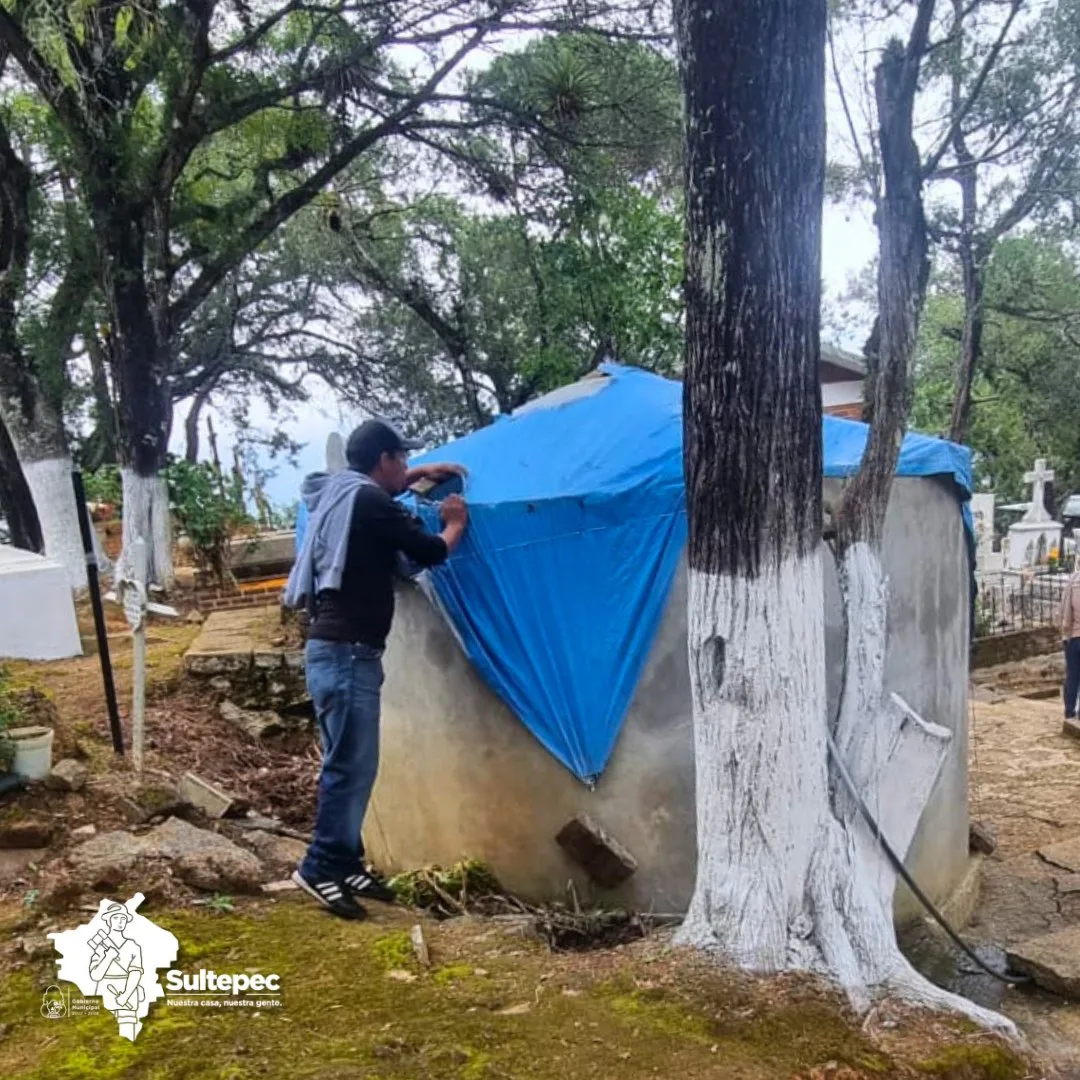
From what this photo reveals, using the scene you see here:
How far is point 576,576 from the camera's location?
13.9 ft

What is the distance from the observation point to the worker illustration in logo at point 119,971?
109 inches

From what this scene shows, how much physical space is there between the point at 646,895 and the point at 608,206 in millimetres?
8663

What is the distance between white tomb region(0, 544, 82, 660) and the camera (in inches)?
306

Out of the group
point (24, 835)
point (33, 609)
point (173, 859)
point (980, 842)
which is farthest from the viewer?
point (33, 609)

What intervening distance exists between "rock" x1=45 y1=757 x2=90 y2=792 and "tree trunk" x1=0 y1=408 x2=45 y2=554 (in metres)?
9.95

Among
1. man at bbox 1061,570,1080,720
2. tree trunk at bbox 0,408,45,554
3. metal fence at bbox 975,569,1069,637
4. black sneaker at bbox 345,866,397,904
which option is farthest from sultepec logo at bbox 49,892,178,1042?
tree trunk at bbox 0,408,45,554

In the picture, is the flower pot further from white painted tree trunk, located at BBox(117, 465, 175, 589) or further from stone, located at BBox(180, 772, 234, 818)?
white painted tree trunk, located at BBox(117, 465, 175, 589)

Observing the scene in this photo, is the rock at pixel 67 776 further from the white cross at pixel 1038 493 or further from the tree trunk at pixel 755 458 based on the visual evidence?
the white cross at pixel 1038 493

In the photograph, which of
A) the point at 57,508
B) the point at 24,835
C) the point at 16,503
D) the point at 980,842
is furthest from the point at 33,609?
the point at 980,842

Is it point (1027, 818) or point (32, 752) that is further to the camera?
point (1027, 818)

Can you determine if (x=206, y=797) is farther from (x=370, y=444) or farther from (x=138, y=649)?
(x=370, y=444)

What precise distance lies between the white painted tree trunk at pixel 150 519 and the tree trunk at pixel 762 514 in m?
9.15

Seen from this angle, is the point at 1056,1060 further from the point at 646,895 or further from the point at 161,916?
the point at 161,916

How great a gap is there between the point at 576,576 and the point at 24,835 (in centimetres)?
265
